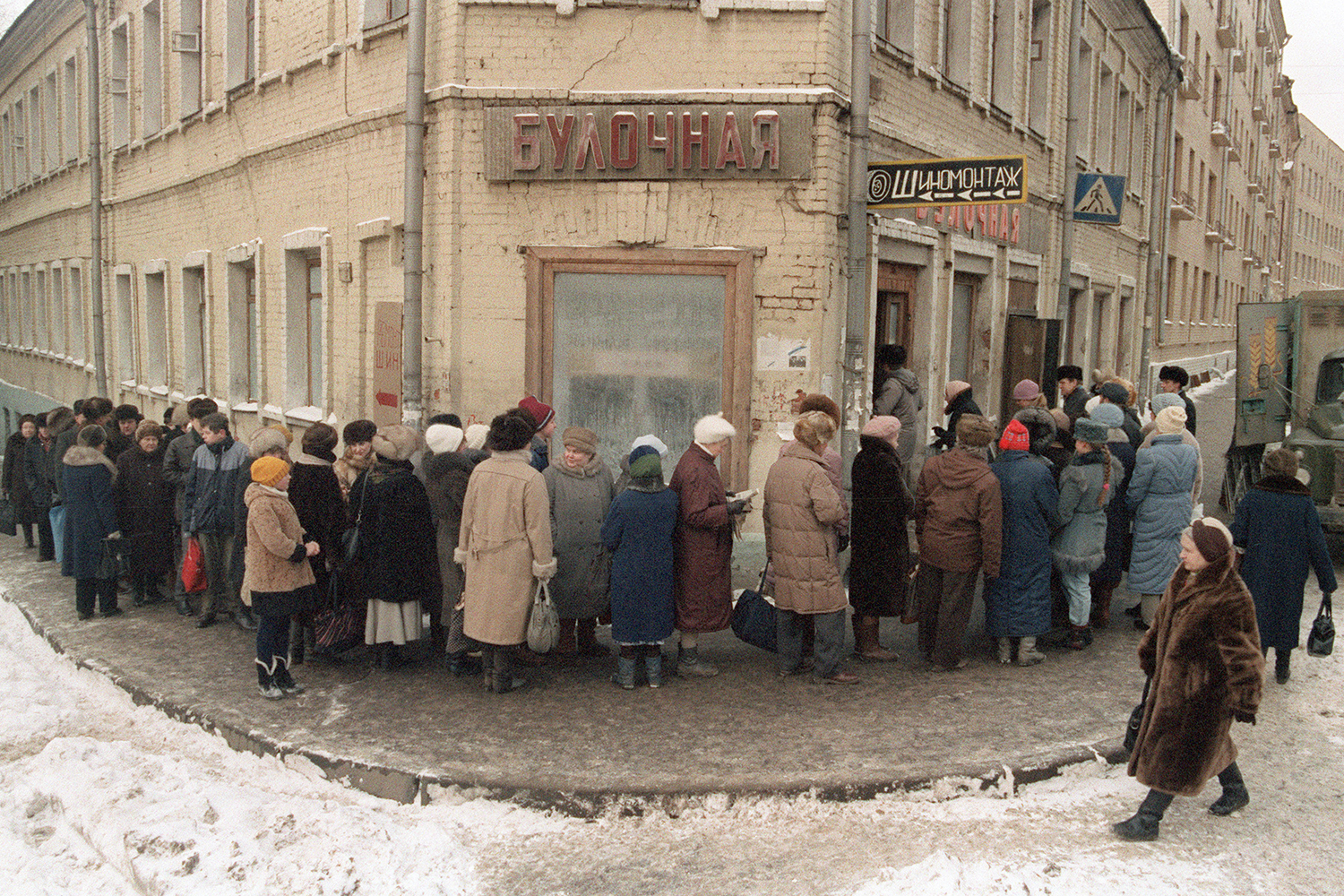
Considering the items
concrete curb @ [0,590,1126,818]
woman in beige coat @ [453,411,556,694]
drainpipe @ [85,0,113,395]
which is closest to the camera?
concrete curb @ [0,590,1126,818]

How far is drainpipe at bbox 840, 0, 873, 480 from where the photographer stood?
9133 millimetres

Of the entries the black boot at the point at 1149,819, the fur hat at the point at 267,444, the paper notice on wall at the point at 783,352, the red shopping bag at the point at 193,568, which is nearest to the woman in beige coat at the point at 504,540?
the fur hat at the point at 267,444

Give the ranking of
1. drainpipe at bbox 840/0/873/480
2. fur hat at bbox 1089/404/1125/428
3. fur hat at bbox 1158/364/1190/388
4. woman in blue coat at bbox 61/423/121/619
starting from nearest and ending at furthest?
fur hat at bbox 1089/404/1125/428 < woman in blue coat at bbox 61/423/121/619 < drainpipe at bbox 840/0/873/480 < fur hat at bbox 1158/364/1190/388

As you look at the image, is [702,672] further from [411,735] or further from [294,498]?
[294,498]

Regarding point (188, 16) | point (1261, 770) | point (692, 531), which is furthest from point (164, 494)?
point (188, 16)

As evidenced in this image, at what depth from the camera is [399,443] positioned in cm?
667

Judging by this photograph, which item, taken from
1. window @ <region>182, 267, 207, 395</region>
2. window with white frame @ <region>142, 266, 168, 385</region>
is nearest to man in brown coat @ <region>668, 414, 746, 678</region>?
window @ <region>182, 267, 207, 395</region>

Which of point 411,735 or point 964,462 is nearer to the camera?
point 411,735

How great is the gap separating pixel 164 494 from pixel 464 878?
5318mm

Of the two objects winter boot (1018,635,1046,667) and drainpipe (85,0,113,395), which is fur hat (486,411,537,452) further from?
drainpipe (85,0,113,395)

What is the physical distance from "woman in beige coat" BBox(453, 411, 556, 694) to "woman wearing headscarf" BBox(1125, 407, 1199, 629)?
3.95m

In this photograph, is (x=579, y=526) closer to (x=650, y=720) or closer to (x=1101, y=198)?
(x=650, y=720)

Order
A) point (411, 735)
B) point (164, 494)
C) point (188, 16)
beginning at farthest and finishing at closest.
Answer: point (188, 16)
point (164, 494)
point (411, 735)

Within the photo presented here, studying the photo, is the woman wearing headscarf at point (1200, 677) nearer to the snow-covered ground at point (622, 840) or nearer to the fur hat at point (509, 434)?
the snow-covered ground at point (622, 840)
